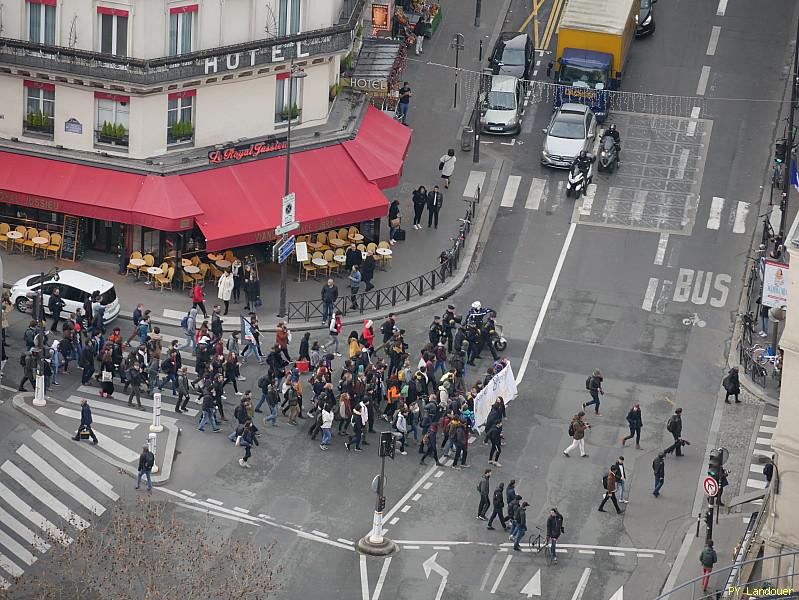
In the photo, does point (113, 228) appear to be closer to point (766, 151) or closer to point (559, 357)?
point (559, 357)

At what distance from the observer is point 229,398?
68.1 metres

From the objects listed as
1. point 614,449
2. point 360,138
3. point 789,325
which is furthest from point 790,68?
point 789,325

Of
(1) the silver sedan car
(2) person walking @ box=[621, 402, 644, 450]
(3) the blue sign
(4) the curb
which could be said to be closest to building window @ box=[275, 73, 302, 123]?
(3) the blue sign

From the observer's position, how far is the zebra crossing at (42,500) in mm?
59031

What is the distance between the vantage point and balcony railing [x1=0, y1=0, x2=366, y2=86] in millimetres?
73000

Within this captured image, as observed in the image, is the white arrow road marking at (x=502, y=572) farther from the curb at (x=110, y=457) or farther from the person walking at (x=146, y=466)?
the person walking at (x=146, y=466)

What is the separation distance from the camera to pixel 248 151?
75.9 m

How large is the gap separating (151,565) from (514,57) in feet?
123

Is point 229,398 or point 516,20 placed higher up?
point 516,20

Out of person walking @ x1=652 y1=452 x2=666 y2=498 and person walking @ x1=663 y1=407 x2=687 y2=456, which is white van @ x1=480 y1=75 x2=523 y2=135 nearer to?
person walking @ x1=663 y1=407 x2=687 y2=456

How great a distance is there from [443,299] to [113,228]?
1208 centimetres

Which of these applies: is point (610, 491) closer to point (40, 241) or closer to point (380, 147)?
point (380, 147)

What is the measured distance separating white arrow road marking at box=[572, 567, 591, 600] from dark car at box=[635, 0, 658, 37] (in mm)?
38340

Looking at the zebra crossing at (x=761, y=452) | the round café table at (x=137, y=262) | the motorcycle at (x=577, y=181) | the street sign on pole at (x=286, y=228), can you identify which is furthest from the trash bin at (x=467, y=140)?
the zebra crossing at (x=761, y=452)
